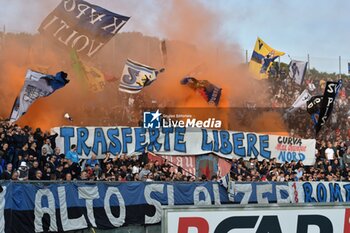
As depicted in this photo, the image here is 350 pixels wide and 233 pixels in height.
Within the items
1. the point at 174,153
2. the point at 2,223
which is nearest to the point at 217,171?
the point at 174,153

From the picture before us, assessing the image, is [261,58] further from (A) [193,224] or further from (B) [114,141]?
(A) [193,224]

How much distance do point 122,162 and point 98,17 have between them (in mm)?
8103

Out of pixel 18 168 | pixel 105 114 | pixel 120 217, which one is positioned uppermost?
pixel 105 114

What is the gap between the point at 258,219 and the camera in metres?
6.36

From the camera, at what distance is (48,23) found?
23.6m

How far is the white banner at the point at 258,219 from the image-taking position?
591 centimetres

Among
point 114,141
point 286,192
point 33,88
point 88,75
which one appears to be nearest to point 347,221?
point 286,192

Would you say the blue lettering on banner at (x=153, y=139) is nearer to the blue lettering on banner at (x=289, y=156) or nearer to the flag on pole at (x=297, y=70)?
the blue lettering on banner at (x=289, y=156)

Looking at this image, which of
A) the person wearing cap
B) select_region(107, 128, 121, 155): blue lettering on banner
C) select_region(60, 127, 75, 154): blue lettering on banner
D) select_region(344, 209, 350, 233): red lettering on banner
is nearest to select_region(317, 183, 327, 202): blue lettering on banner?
select_region(107, 128, 121, 155): blue lettering on banner

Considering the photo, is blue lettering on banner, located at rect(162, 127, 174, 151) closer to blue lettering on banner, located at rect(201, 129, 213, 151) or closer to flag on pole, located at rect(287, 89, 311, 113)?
blue lettering on banner, located at rect(201, 129, 213, 151)

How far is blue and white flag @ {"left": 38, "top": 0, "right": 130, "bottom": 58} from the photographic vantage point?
76.9 feet

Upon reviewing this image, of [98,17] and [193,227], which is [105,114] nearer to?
[98,17]

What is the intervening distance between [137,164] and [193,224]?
1269 cm

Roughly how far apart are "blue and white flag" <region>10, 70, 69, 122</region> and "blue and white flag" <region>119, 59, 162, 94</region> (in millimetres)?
4566
